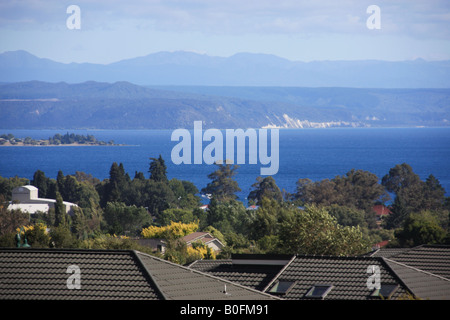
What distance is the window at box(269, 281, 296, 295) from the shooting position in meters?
19.0

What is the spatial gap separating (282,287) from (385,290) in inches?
104

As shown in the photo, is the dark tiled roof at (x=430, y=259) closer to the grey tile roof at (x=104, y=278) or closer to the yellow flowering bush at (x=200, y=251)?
the grey tile roof at (x=104, y=278)

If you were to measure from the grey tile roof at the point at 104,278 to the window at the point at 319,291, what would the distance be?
1754 mm

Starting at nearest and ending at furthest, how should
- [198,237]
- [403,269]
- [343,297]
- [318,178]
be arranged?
1. [343,297]
2. [403,269]
3. [198,237]
4. [318,178]

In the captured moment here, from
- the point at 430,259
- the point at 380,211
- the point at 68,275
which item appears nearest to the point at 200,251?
the point at 430,259

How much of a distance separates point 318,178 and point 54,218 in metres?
97.9

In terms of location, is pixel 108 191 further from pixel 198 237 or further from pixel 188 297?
pixel 188 297

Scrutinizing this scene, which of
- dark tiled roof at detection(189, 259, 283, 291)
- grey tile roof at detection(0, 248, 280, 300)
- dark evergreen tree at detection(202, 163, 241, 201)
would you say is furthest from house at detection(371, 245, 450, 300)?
dark evergreen tree at detection(202, 163, 241, 201)

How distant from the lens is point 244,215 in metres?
77.5

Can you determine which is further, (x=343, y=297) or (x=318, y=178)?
(x=318, y=178)

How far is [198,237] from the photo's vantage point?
55594 mm

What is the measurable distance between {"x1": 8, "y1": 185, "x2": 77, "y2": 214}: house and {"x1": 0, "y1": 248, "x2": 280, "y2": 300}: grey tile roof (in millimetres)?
80801

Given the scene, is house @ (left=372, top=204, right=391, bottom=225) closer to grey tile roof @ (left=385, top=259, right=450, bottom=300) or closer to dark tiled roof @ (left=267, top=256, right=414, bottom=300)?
grey tile roof @ (left=385, top=259, right=450, bottom=300)
